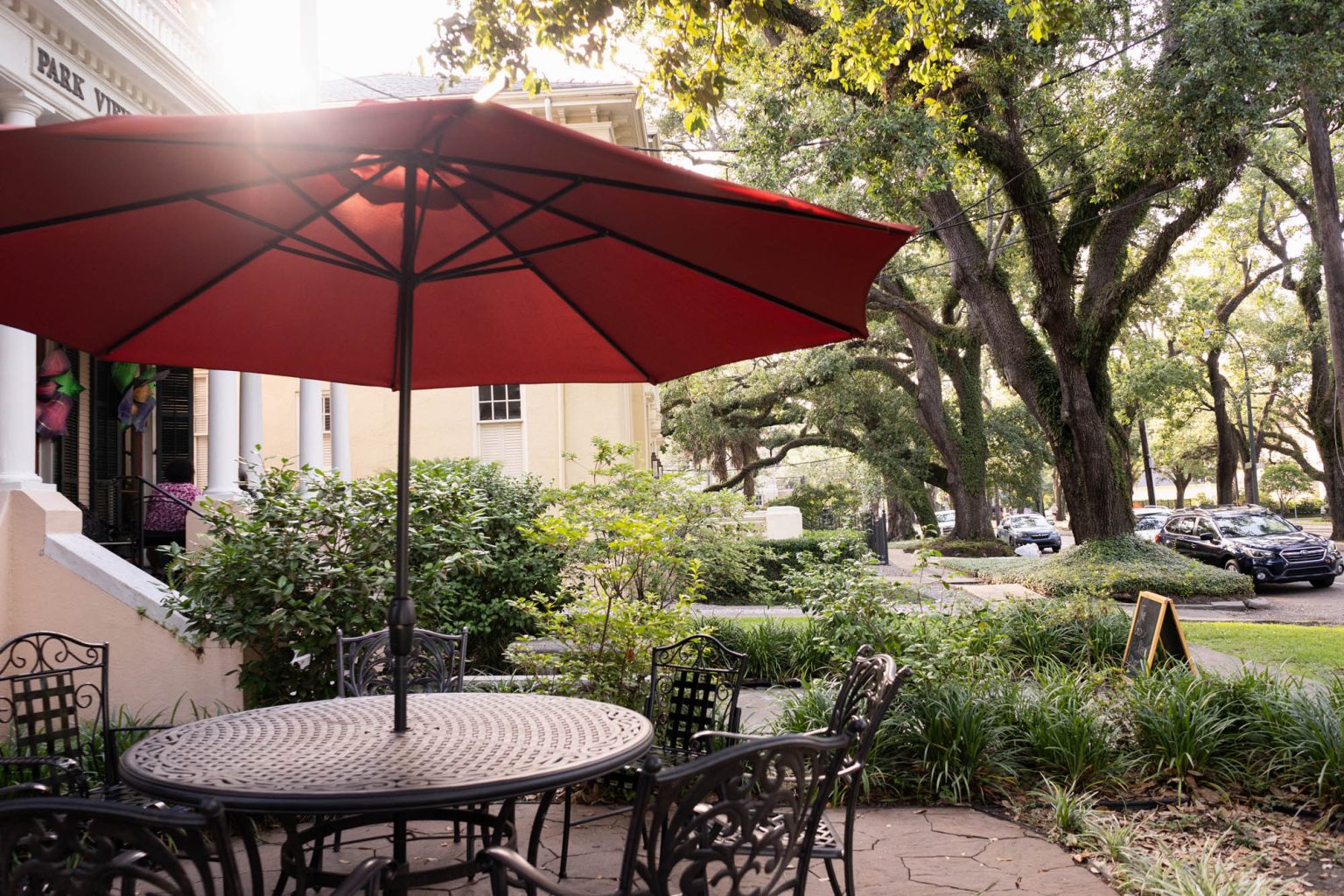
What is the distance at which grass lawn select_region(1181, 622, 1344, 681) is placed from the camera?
9.38 metres

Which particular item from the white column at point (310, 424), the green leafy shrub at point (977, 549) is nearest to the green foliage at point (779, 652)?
the white column at point (310, 424)

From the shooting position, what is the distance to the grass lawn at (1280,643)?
9383mm

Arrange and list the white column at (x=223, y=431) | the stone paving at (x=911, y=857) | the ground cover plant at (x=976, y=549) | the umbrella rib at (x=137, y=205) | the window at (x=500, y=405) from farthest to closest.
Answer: the ground cover plant at (x=976, y=549)
the window at (x=500, y=405)
the white column at (x=223, y=431)
the stone paving at (x=911, y=857)
the umbrella rib at (x=137, y=205)

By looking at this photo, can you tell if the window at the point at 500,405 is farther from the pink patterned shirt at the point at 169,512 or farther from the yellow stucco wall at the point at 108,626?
the yellow stucco wall at the point at 108,626

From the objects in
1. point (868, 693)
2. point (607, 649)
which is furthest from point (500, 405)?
point (868, 693)

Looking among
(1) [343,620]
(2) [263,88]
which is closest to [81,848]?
(1) [343,620]

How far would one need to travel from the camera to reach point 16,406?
24.7 ft

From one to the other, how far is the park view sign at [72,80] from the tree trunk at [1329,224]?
1534 cm

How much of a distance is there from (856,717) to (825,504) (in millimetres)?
33630

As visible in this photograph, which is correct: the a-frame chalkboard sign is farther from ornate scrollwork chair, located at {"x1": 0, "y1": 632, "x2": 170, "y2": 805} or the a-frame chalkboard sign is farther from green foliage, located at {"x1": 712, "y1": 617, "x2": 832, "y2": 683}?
ornate scrollwork chair, located at {"x1": 0, "y1": 632, "x2": 170, "y2": 805}

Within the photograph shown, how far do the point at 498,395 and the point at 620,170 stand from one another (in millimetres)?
18628

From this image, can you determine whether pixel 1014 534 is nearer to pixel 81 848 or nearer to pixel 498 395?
pixel 498 395

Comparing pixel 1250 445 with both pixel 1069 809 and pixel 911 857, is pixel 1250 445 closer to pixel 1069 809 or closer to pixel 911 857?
pixel 1069 809

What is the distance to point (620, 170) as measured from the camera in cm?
256
